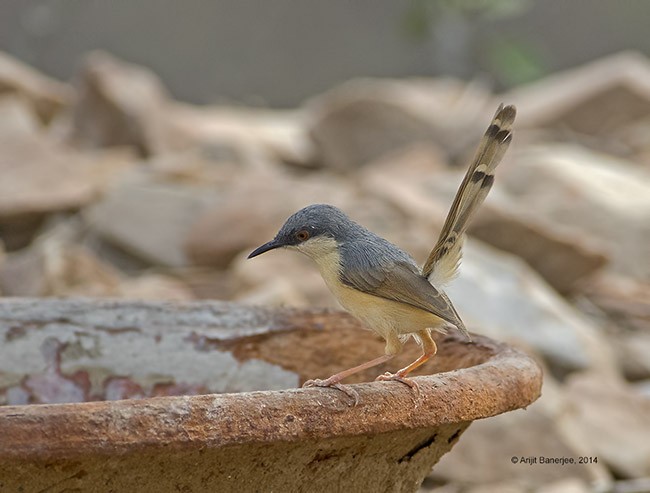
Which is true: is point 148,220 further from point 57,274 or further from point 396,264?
point 396,264

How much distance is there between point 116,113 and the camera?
10.1m

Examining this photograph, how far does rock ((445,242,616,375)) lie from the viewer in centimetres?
627

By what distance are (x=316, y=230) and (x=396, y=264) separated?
9.2 inches

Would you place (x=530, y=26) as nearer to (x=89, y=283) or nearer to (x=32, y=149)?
(x=32, y=149)

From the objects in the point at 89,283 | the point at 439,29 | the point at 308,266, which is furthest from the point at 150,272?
the point at 439,29

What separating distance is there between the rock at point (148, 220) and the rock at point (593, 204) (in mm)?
2489

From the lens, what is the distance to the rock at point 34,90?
34.1ft

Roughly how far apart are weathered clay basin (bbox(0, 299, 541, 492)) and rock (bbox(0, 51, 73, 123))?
7.95m

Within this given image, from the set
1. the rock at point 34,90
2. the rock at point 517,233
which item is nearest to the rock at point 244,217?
the rock at point 517,233

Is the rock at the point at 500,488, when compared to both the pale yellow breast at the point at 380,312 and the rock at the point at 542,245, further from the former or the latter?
the pale yellow breast at the point at 380,312

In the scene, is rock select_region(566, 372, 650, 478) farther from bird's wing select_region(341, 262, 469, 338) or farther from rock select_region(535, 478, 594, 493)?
bird's wing select_region(341, 262, 469, 338)

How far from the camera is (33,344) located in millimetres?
2889

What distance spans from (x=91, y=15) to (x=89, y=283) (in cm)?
679

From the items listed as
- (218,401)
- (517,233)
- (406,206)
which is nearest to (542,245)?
(517,233)
